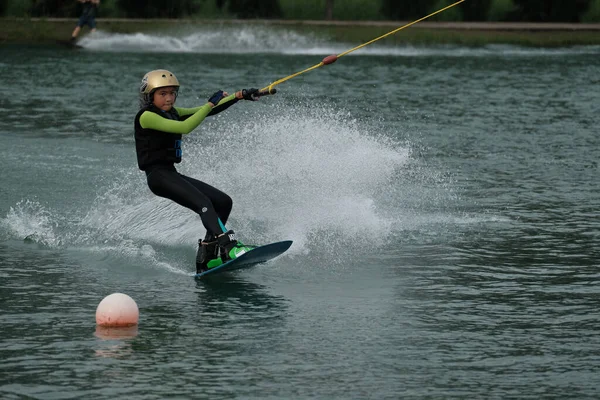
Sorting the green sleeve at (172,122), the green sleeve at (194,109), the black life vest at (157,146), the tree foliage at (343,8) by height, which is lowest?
the black life vest at (157,146)

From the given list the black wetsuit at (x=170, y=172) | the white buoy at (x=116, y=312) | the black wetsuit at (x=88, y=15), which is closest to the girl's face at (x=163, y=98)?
the black wetsuit at (x=170, y=172)

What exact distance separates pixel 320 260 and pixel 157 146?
1.72 m

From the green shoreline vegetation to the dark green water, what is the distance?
60.9 ft

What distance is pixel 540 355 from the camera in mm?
8867

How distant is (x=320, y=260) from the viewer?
1206cm

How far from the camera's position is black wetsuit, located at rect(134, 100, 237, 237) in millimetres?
11453

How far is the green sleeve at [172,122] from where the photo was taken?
439 inches

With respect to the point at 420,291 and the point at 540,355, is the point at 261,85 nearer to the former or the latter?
the point at 420,291

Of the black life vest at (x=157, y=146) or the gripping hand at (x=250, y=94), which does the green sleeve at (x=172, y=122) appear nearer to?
the black life vest at (x=157, y=146)

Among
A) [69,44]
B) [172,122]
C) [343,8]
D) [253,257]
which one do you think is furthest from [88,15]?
[253,257]

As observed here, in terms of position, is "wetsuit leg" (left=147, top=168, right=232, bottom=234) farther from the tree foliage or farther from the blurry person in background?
the tree foliage

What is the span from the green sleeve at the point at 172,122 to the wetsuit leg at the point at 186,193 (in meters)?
Result: 0.46

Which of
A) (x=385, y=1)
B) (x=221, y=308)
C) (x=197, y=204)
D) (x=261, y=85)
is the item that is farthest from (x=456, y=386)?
(x=385, y=1)

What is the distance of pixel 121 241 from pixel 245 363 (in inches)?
187
